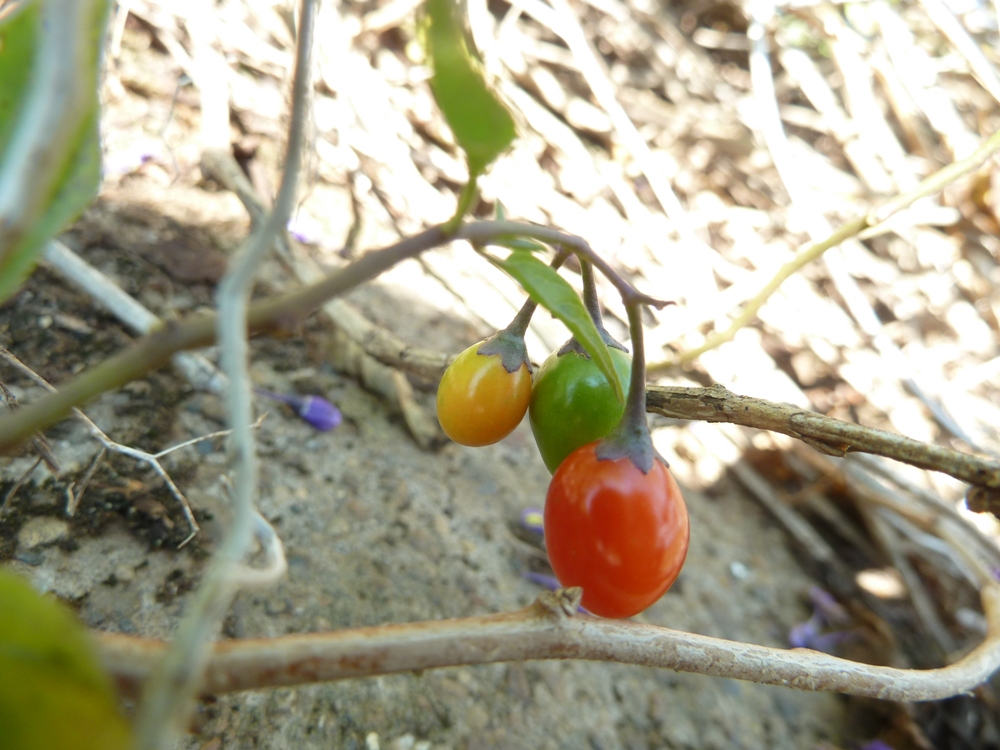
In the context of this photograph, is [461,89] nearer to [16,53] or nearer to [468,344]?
[16,53]

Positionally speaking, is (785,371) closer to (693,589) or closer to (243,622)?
(693,589)

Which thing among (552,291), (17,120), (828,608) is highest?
(17,120)

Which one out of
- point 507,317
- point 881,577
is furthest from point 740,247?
point 881,577

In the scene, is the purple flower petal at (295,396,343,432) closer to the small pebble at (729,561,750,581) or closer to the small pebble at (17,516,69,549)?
the small pebble at (17,516,69,549)

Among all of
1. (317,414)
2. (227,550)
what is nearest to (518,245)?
(227,550)

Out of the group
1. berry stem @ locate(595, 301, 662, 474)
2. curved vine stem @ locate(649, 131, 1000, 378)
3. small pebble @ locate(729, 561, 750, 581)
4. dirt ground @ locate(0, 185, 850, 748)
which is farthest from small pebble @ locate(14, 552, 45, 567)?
small pebble @ locate(729, 561, 750, 581)

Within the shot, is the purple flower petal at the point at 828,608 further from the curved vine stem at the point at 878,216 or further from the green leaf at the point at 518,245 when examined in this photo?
the green leaf at the point at 518,245
